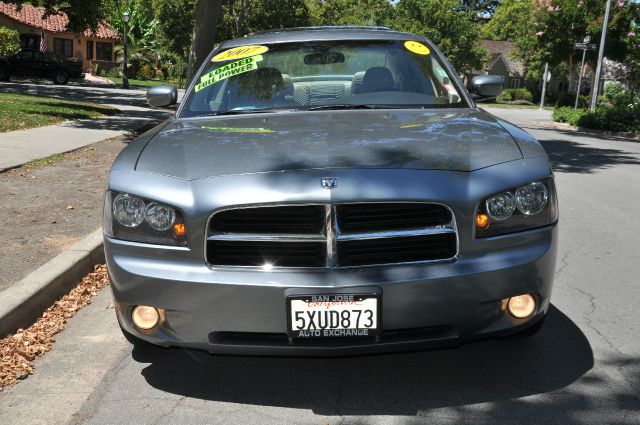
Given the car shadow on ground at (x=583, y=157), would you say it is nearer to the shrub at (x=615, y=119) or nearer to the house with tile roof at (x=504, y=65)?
the shrub at (x=615, y=119)

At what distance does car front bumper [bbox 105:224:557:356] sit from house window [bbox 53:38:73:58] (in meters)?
57.5

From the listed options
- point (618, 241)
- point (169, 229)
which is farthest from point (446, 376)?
point (618, 241)

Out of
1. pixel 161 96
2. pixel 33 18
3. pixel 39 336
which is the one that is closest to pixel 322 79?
pixel 161 96

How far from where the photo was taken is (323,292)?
9.85 ft

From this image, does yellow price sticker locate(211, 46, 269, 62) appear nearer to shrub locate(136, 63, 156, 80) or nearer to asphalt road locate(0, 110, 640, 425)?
asphalt road locate(0, 110, 640, 425)

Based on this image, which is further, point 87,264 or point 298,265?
point 87,264

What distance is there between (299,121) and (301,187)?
1084 mm

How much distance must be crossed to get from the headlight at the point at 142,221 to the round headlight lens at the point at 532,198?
1507mm

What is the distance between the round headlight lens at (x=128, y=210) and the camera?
10.7 ft

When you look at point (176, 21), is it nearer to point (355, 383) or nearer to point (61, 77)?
point (61, 77)

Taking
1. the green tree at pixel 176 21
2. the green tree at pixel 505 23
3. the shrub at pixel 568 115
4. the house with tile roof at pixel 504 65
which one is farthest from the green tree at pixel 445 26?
the shrub at pixel 568 115

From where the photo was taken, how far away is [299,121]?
408 cm

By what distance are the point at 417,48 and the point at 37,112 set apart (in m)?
14.0

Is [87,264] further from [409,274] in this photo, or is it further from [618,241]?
[618,241]
